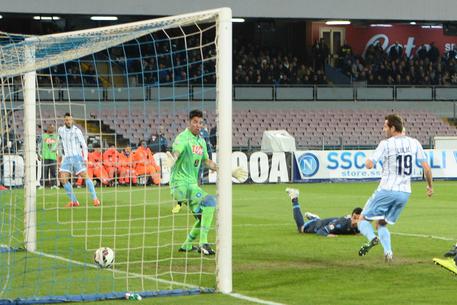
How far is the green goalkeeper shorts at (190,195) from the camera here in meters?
15.2

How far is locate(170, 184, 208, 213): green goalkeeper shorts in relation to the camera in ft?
50.0

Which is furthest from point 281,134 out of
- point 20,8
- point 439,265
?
point 439,265

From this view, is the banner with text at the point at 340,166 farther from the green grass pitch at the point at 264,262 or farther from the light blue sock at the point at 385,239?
the light blue sock at the point at 385,239

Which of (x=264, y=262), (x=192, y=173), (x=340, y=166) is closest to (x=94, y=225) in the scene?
(x=192, y=173)

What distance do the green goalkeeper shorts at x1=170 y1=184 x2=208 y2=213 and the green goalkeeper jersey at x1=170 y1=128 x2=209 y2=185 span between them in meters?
0.08

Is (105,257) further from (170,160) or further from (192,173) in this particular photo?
(192,173)

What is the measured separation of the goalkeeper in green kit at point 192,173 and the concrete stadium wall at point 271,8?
1154 inches

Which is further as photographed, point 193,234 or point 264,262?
point 193,234

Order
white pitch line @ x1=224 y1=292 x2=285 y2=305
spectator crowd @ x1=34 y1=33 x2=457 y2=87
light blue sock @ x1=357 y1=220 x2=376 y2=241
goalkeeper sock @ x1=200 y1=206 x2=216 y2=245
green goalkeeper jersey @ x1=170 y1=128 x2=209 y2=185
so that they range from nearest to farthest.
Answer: white pitch line @ x1=224 y1=292 x2=285 y2=305, light blue sock @ x1=357 y1=220 x2=376 y2=241, goalkeeper sock @ x1=200 y1=206 x2=216 y2=245, green goalkeeper jersey @ x1=170 y1=128 x2=209 y2=185, spectator crowd @ x1=34 y1=33 x2=457 y2=87

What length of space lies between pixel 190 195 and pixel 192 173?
358mm

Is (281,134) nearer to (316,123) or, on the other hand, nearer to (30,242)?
(316,123)

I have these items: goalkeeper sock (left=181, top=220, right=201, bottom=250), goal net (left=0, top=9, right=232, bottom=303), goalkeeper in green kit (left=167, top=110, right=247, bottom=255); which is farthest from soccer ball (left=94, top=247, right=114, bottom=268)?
goalkeeper sock (left=181, top=220, right=201, bottom=250)

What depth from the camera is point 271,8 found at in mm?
46688

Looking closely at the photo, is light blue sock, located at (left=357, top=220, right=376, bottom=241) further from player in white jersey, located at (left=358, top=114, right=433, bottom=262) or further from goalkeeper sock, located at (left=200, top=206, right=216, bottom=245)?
goalkeeper sock, located at (left=200, top=206, right=216, bottom=245)
